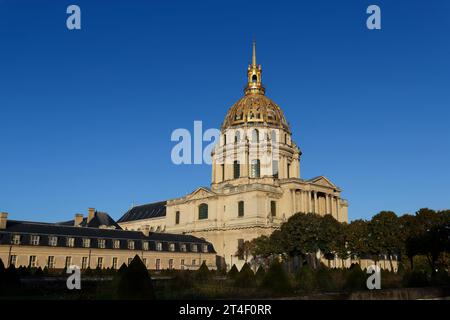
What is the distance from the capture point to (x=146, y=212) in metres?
102

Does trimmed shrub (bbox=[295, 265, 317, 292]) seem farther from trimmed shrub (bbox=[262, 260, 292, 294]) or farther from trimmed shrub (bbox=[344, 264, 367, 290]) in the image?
trimmed shrub (bbox=[262, 260, 292, 294])

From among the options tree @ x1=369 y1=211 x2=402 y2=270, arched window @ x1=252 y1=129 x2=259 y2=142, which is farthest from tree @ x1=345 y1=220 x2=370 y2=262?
arched window @ x1=252 y1=129 x2=259 y2=142

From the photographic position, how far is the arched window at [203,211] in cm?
8275

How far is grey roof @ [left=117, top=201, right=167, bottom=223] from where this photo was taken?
97875mm

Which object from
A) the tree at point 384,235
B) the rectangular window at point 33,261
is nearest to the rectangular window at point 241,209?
the tree at point 384,235

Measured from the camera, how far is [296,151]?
88.8m

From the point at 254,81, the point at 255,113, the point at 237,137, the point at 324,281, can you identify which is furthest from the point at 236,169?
the point at 324,281

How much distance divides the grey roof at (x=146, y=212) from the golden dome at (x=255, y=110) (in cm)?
2213

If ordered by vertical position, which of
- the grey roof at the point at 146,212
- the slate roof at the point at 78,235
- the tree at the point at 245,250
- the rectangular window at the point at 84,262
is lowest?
the rectangular window at the point at 84,262

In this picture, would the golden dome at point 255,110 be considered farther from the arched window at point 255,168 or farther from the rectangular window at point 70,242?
the rectangular window at point 70,242

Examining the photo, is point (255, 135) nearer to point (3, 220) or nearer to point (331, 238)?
point (331, 238)

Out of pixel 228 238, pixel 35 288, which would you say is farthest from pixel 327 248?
pixel 35 288

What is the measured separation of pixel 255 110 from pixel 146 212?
112ft
